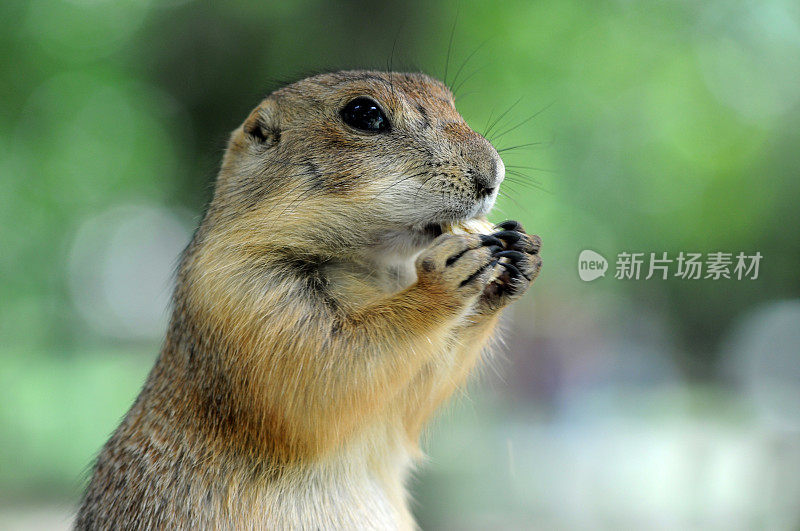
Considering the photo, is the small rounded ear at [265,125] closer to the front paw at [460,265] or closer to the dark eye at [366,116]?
the dark eye at [366,116]

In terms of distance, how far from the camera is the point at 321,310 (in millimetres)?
1409

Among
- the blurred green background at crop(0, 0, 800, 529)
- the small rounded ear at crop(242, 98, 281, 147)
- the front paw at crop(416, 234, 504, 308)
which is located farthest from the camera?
the blurred green background at crop(0, 0, 800, 529)

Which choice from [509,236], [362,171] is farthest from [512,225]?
[362,171]

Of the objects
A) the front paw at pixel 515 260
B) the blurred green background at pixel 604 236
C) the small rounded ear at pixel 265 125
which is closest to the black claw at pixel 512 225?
the front paw at pixel 515 260

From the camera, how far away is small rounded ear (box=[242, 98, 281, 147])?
5.29ft

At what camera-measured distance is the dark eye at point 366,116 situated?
57.4 inches

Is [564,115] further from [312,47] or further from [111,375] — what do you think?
[111,375]

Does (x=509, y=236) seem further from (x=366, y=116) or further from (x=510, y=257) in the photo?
(x=366, y=116)

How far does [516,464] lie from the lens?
2.58 metres

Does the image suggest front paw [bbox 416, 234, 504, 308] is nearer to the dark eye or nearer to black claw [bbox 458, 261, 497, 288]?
black claw [bbox 458, 261, 497, 288]

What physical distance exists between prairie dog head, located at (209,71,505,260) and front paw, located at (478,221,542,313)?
0.23 ft

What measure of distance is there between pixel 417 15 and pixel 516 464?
95.2 inches

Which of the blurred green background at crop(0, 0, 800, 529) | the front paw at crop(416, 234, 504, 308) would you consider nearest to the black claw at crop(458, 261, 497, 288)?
the front paw at crop(416, 234, 504, 308)

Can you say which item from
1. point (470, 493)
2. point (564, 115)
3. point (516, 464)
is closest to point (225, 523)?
point (516, 464)
